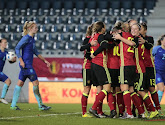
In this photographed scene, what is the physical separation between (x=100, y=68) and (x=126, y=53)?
19.1 inches

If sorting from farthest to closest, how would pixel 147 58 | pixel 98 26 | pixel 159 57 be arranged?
pixel 159 57
pixel 147 58
pixel 98 26

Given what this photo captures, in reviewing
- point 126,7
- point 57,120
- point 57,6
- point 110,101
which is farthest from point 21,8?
point 57,120

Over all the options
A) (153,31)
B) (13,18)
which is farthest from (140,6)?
(13,18)

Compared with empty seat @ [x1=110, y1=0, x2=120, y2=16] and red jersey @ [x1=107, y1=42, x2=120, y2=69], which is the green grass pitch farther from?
empty seat @ [x1=110, y1=0, x2=120, y2=16]

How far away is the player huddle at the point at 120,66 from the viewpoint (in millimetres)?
5719

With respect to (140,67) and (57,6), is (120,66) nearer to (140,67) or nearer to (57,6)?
(140,67)

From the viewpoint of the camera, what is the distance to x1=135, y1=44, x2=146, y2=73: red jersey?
601 centimetres

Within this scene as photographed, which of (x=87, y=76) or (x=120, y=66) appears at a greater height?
(x=120, y=66)

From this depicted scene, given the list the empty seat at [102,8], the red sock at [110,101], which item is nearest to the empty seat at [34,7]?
the empty seat at [102,8]

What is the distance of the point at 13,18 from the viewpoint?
19.2m

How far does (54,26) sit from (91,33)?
12322 mm

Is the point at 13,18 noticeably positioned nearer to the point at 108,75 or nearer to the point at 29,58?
the point at 29,58

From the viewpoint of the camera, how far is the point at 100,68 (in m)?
5.87

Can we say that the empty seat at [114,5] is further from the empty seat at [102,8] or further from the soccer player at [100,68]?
the soccer player at [100,68]
